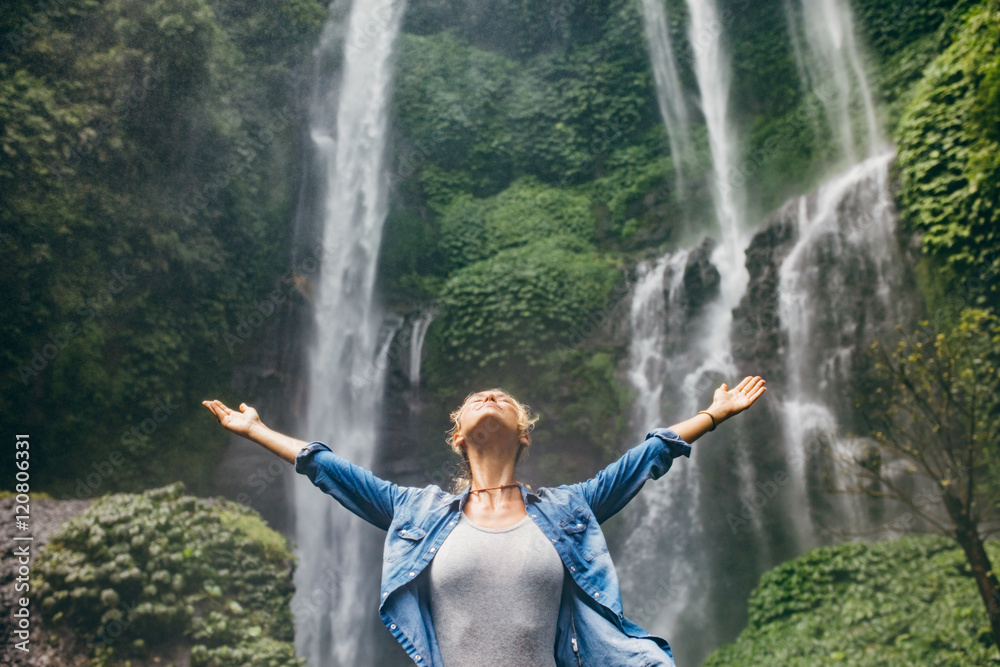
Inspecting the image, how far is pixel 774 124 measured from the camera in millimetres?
9992

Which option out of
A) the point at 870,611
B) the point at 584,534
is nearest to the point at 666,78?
the point at 870,611

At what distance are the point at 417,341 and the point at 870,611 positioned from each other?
6.42 m

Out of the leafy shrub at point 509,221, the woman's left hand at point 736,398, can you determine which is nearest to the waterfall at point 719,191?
the leafy shrub at point 509,221

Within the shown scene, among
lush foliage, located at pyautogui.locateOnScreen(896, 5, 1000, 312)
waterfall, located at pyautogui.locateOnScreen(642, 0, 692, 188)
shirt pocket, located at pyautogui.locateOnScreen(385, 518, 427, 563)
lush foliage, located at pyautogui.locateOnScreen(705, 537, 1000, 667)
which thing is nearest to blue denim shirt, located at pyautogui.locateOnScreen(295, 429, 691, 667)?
shirt pocket, located at pyautogui.locateOnScreen(385, 518, 427, 563)

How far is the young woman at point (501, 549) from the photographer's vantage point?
156cm

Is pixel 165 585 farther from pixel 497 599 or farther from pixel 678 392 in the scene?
pixel 678 392

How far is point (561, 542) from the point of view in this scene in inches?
66.9

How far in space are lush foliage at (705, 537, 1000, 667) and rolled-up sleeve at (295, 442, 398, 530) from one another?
5.80 meters

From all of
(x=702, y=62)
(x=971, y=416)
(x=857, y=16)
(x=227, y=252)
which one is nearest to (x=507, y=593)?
(x=971, y=416)

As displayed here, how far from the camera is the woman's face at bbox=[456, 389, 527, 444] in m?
1.80

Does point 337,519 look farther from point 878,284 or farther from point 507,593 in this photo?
point 507,593

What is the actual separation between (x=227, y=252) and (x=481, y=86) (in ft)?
17.4

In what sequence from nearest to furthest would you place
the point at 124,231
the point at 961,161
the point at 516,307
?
the point at 961,161 → the point at 124,231 → the point at 516,307

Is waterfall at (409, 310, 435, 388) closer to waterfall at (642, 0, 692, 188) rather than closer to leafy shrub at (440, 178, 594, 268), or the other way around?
leafy shrub at (440, 178, 594, 268)
